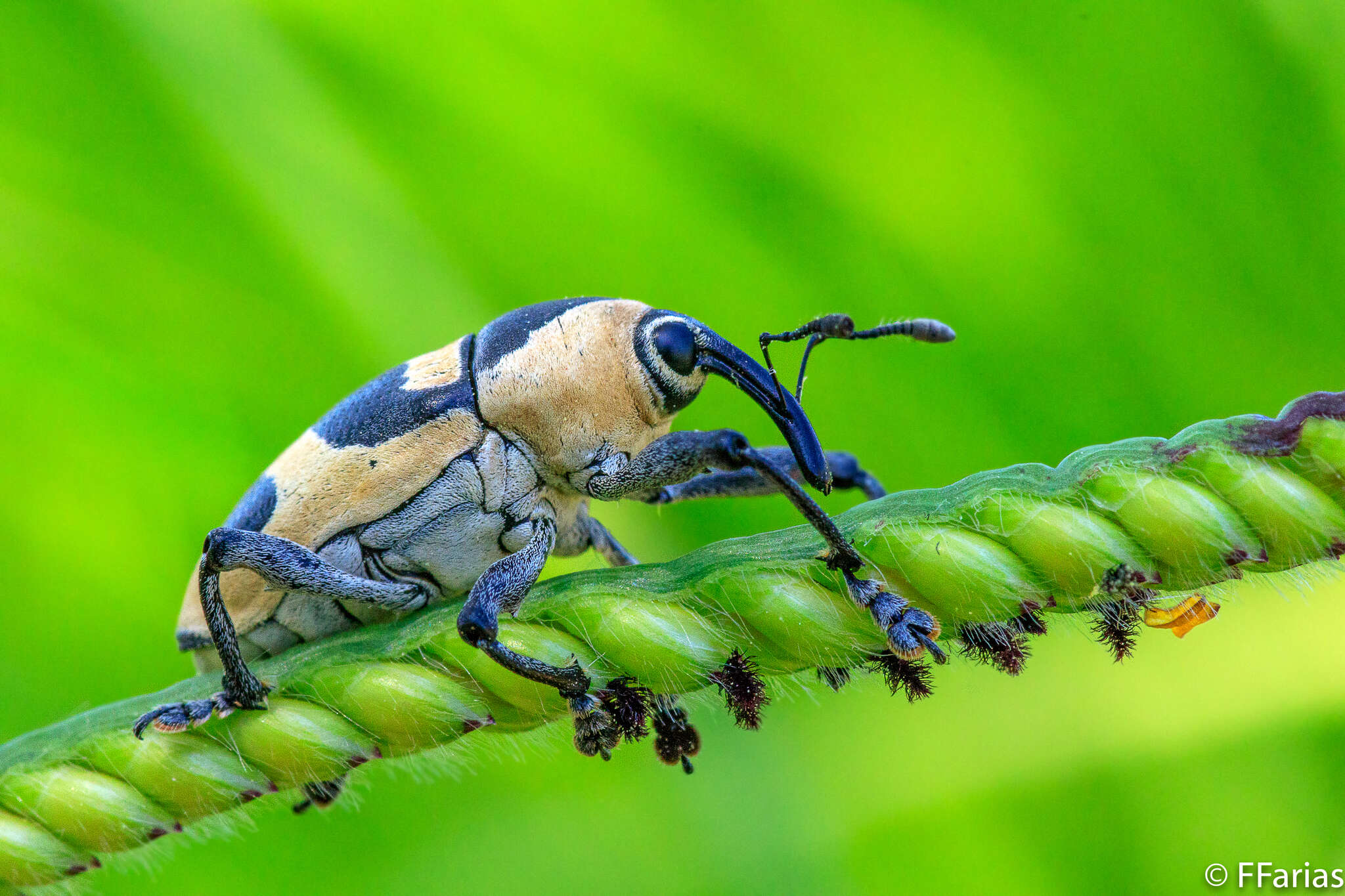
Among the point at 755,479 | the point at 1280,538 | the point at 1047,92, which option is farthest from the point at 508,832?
the point at 1047,92

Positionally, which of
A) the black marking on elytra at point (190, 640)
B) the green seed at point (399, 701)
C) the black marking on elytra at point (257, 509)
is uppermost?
the black marking on elytra at point (257, 509)

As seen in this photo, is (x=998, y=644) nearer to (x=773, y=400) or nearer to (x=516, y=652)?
(x=516, y=652)

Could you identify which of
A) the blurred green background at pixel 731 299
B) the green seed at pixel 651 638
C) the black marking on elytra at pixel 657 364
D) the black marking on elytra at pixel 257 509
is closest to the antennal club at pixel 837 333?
the blurred green background at pixel 731 299

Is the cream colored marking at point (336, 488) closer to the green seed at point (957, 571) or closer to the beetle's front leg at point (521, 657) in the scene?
the beetle's front leg at point (521, 657)

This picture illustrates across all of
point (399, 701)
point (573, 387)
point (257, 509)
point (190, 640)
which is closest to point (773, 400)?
point (573, 387)

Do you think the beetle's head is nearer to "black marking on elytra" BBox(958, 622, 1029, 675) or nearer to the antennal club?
the antennal club

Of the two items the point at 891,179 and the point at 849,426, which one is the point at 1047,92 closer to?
the point at 891,179
